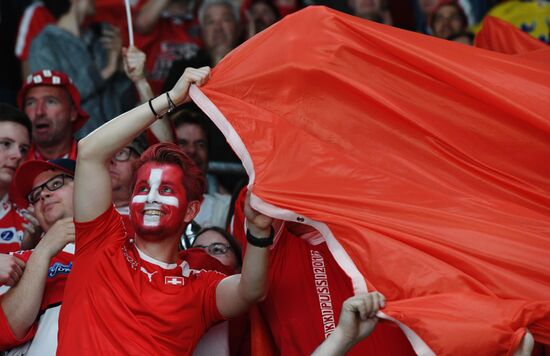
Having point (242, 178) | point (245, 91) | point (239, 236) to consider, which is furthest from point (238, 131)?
point (242, 178)

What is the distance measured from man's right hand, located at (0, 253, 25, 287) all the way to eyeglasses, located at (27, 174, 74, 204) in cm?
55

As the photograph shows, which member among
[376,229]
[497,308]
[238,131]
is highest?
[238,131]

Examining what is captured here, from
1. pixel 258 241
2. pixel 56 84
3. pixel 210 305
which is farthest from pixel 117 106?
pixel 258 241

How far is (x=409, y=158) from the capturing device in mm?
4766

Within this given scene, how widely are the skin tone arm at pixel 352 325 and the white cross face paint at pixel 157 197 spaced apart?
2.95 feet

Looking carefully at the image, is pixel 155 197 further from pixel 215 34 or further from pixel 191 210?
pixel 215 34

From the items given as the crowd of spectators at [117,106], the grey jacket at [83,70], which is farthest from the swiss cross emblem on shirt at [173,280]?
the grey jacket at [83,70]

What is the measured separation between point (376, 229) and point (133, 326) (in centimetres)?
101

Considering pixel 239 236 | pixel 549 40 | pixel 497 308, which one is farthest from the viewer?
pixel 549 40

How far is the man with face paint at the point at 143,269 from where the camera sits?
4473mm

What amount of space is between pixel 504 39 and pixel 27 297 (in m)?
2.68

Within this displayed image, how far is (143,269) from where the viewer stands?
467 centimetres

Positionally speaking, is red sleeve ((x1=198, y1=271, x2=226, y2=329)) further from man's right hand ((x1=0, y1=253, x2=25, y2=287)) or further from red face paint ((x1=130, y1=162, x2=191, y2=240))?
man's right hand ((x1=0, y1=253, x2=25, y2=287))

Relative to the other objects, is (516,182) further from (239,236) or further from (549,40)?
(549,40)
